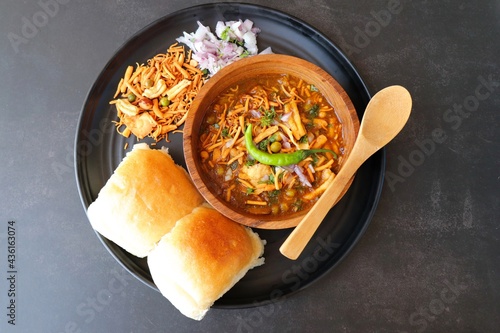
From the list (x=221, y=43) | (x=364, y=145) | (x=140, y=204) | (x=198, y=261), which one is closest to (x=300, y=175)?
(x=364, y=145)

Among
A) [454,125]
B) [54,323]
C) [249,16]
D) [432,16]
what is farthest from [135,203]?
[432,16]

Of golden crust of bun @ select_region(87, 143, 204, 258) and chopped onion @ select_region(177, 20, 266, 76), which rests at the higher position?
chopped onion @ select_region(177, 20, 266, 76)

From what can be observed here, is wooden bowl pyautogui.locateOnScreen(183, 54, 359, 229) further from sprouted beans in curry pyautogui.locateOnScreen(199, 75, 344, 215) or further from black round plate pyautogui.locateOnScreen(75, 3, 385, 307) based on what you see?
black round plate pyautogui.locateOnScreen(75, 3, 385, 307)

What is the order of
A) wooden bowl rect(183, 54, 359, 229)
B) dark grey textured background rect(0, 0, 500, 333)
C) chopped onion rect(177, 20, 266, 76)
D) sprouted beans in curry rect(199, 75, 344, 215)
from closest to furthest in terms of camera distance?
wooden bowl rect(183, 54, 359, 229) → sprouted beans in curry rect(199, 75, 344, 215) → chopped onion rect(177, 20, 266, 76) → dark grey textured background rect(0, 0, 500, 333)

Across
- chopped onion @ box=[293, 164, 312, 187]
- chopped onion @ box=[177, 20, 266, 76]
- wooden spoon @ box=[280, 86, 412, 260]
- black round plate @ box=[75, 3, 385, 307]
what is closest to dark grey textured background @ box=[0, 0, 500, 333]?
black round plate @ box=[75, 3, 385, 307]

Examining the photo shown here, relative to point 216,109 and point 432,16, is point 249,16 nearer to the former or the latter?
point 216,109

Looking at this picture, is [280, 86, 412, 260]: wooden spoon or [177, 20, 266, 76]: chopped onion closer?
[280, 86, 412, 260]: wooden spoon
